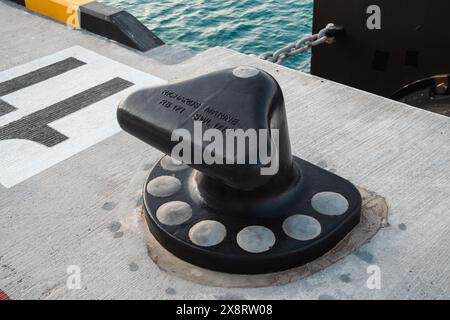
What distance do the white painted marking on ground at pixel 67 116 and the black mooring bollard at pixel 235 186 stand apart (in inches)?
41.8

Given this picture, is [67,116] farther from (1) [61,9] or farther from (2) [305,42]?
(2) [305,42]

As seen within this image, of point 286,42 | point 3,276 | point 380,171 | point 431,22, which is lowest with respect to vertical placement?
point 286,42

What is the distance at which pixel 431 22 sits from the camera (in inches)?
209

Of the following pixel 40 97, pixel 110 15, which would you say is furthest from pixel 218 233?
pixel 110 15

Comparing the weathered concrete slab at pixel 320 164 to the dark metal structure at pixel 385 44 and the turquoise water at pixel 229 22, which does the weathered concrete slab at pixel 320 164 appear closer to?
the dark metal structure at pixel 385 44

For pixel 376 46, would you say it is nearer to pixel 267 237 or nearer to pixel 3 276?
pixel 267 237

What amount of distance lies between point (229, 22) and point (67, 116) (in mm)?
7804

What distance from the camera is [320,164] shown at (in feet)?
11.2

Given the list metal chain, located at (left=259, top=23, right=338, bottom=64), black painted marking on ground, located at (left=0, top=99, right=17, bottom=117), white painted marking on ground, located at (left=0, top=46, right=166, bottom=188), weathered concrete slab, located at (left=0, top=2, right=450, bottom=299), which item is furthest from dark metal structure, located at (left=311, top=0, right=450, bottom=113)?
black painted marking on ground, located at (left=0, top=99, right=17, bottom=117)

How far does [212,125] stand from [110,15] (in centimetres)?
341

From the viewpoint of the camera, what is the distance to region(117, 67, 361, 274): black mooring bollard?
2.40m

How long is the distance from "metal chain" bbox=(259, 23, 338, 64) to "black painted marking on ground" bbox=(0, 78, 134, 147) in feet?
4.91

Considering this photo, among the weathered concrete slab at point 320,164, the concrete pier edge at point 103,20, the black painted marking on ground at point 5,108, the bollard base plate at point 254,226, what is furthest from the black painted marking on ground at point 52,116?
the bollard base plate at point 254,226

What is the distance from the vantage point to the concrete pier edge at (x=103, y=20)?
5.25 metres
